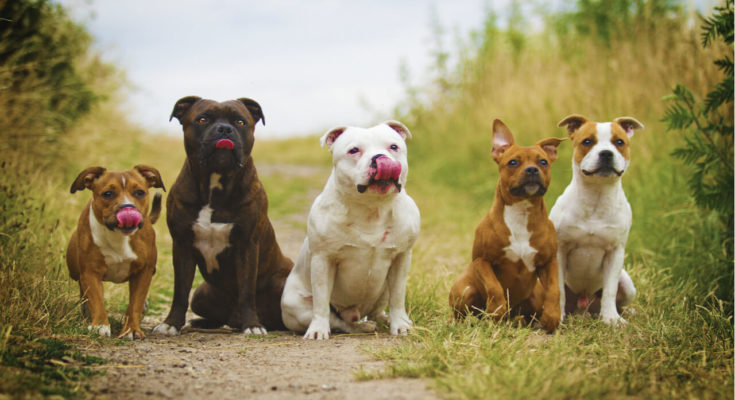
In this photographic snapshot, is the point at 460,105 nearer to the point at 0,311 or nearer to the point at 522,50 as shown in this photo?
the point at 522,50

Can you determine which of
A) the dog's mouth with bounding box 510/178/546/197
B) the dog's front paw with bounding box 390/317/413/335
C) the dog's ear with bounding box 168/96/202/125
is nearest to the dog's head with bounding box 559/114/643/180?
the dog's mouth with bounding box 510/178/546/197

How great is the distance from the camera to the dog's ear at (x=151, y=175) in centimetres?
469

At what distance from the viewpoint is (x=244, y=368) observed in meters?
3.74

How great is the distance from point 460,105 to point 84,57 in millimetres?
6847

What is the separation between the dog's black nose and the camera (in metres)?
4.61

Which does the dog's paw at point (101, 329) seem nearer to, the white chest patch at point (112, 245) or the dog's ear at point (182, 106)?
the white chest patch at point (112, 245)

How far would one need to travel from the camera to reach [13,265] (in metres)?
4.50

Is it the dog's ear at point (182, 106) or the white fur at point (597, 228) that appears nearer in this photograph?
the white fur at point (597, 228)

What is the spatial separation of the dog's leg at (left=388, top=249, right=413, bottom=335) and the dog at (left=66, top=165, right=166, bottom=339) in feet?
5.29

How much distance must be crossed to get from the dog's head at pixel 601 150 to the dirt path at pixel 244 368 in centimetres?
171

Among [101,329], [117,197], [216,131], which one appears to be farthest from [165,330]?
[216,131]

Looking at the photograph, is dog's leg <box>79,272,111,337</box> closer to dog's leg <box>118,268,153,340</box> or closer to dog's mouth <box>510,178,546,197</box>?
dog's leg <box>118,268,153,340</box>

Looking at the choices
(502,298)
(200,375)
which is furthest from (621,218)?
(200,375)

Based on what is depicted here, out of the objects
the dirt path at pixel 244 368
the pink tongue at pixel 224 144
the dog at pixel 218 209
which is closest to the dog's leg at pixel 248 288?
the dog at pixel 218 209
